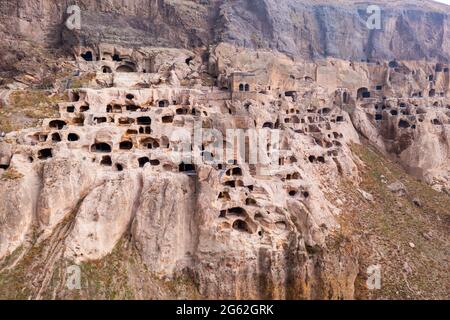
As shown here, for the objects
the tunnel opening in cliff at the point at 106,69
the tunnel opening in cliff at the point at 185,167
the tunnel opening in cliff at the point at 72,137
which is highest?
the tunnel opening in cliff at the point at 106,69

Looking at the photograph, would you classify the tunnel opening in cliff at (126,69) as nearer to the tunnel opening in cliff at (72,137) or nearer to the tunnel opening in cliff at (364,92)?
the tunnel opening in cliff at (72,137)

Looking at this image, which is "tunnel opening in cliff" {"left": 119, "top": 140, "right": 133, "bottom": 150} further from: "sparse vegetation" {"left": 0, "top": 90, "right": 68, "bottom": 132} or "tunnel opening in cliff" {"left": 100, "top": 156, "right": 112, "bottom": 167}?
"sparse vegetation" {"left": 0, "top": 90, "right": 68, "bottom": 132}

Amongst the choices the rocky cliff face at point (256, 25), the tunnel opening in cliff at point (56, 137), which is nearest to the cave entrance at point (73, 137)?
the tunnel opening in cliff at point (56, 137)

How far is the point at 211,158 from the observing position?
3625 centimetres

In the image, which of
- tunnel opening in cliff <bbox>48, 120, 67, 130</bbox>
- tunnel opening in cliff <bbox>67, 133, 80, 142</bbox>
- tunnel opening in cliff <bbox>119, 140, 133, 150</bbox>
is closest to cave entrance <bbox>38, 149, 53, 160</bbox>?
tunnel opening in cliff <bbox>67, 133, 80, 142</bbox>

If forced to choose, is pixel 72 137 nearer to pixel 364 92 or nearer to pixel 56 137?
pixel 56 137

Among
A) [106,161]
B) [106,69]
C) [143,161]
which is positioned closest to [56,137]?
[106,161]

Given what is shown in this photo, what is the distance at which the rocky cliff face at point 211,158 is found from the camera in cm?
Answer: 3062

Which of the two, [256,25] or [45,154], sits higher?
[256,25]

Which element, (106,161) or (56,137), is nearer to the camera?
(106,161)

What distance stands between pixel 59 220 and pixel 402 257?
27824 mm

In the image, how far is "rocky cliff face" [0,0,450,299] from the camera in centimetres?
3062

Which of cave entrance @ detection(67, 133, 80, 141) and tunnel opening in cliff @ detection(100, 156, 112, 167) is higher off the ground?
cave entrance @ detection(67, 133, 80, 141)

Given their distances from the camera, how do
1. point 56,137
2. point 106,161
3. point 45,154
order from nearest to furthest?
point 45,154 < point 106,161 < point 56,137
